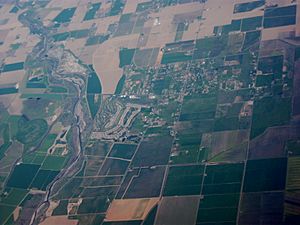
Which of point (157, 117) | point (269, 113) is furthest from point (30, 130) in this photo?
point (269, 113)

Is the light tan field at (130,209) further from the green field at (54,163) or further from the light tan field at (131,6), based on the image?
the light tan field at (131,6)

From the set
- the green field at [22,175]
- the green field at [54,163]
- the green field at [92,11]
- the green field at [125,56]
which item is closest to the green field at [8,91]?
the green field at [22,175]

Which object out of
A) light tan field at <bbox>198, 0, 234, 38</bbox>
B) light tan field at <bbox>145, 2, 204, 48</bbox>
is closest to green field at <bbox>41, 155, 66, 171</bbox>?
light tan field at <bbox>145, 2, 204, 48</bbox>

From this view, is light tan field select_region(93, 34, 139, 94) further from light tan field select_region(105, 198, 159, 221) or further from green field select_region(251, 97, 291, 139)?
green field select_region(251, 97, 291, 139)

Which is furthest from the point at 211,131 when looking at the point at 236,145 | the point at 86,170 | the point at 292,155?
the point at 86,170

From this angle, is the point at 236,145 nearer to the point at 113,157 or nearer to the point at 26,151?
the point at 113,157
